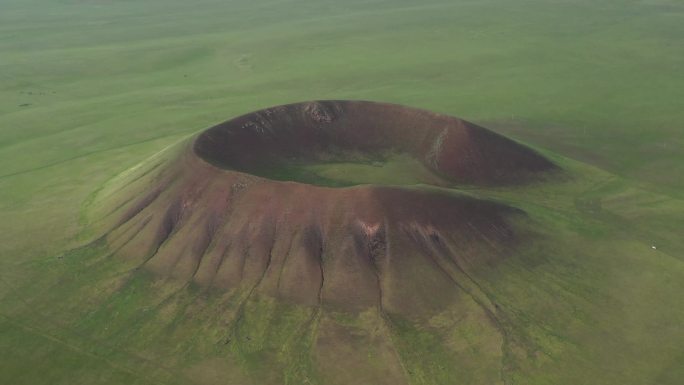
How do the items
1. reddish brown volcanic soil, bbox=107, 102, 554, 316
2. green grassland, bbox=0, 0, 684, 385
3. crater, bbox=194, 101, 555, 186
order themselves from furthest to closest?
1. crater, bbox=194, 101, 555, 186
2. reddish brown volcanic soil, bbox=107, 102, 554, 316
3. green grassland, bbox=0, 0, 684, 385

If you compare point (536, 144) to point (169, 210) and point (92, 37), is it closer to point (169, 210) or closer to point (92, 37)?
point (169, 210)

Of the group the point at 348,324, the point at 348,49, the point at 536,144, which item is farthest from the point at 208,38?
the point at 348,324

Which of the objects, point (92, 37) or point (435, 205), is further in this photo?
point (92, 37)

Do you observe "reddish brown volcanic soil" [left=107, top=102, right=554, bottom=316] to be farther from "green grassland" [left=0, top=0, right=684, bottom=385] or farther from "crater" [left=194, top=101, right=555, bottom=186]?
"crater" [left=194, top=101, right=555, bottom=186]

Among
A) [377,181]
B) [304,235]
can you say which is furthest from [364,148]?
[304,235]

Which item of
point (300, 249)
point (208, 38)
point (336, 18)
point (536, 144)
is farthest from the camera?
point (336, 18)

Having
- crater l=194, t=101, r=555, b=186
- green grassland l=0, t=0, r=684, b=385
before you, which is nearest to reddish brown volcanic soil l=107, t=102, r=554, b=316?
green grassland l=0, t=0, r=684, b=385

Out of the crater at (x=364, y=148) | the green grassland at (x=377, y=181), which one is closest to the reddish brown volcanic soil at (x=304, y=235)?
the green grassland at (x=377, y=181)
